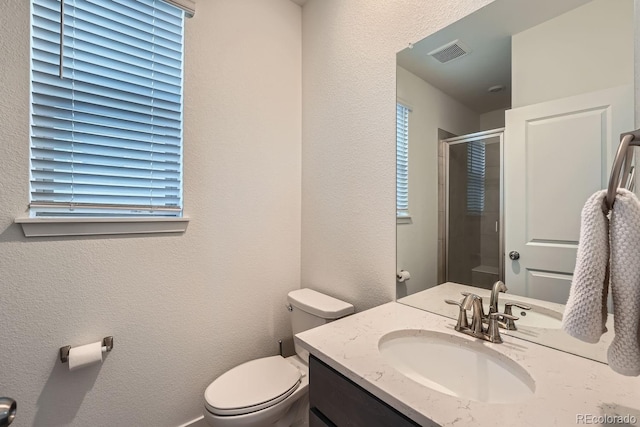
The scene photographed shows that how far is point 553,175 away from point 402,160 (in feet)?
1.82

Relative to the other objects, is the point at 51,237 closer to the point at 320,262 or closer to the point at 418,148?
the point at 320,262

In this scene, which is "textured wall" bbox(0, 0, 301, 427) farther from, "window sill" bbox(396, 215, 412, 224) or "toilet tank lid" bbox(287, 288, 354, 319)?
"window sill" bbox(396, 215, 412, 224)

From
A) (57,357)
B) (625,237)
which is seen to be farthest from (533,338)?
(57,357)

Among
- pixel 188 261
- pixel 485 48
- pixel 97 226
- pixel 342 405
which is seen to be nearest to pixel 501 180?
pixel 485 48

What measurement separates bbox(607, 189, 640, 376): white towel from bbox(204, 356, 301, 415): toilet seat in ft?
3.79

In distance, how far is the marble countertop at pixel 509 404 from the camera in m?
0.55

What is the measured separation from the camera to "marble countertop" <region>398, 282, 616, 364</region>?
749 millimetres

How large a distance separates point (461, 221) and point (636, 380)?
599mm

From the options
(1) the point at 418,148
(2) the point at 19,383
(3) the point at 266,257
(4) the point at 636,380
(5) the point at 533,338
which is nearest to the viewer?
(4) the point at 636,380

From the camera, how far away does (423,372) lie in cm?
91

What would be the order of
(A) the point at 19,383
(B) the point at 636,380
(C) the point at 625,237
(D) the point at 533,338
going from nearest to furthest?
(C) the point at 625,237 → (B) the point at 636,380 → (D) the point at 533,338 → (A) the point at 19,383

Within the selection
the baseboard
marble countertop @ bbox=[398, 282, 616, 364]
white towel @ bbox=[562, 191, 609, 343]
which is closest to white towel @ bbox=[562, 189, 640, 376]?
white towel @ bbox=[562, 191, 609, 343]
